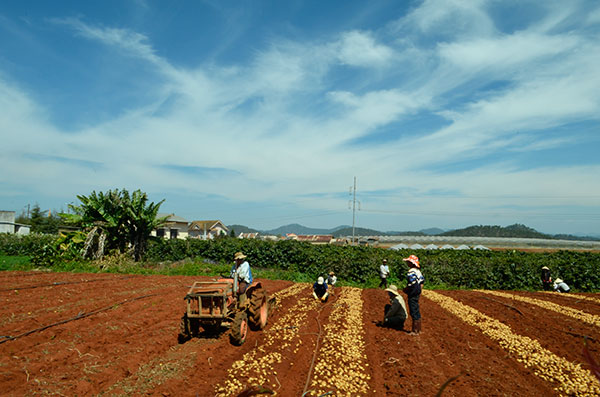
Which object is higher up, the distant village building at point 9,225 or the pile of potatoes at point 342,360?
the distant village building at point 9,225

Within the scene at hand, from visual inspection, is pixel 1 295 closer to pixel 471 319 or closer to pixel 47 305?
pixel 47 305

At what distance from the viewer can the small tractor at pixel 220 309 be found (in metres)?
7.65

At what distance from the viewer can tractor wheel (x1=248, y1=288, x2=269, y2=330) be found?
8691 millimetres

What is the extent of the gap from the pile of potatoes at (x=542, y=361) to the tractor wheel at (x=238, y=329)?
5.72 meters

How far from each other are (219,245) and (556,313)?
20264 mm

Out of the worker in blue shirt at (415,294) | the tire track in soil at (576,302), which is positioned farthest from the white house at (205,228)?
the worker in blue shirt at (415,294)

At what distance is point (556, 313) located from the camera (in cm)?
1180

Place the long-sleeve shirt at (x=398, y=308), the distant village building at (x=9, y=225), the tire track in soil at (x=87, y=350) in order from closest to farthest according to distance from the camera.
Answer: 1. the tire track in soil at (x=87, y=350)
2. the long-sleeve shirt at (x=398, y=308)
3. the distant village building at (x=9, y=225)

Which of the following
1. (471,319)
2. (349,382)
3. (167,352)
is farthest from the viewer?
(471,319)

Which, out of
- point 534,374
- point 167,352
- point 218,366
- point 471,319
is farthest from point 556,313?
point 167,352

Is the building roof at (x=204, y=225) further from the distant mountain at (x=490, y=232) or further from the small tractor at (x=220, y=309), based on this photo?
the distant mountain at (x=490, y=232)

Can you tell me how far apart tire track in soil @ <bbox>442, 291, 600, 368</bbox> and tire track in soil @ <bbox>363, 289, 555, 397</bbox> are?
4.19 feet

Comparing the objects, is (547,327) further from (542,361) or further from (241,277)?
(241,277)

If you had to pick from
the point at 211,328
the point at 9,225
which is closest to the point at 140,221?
the point at 211,328
